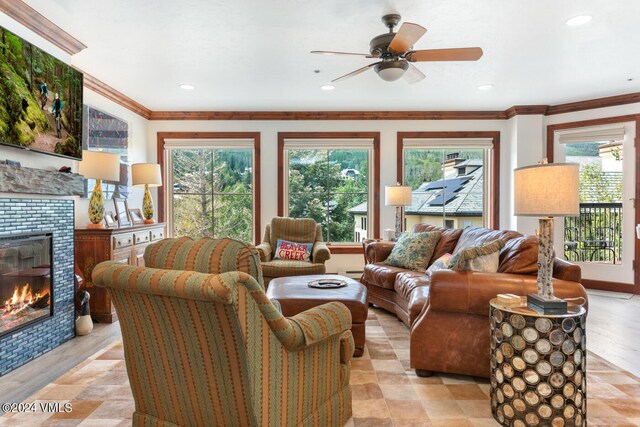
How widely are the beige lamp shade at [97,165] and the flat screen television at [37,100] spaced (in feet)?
0.64

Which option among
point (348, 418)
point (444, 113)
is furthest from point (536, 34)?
point (348, 418)

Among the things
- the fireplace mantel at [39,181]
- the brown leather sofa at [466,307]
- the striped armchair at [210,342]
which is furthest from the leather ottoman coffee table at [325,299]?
the fireplace mantel at [39,181]

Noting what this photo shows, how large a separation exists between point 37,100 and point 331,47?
2350 mm

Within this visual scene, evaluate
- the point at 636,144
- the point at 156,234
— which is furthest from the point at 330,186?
the point at 636,144

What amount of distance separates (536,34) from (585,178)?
2948 millimetres

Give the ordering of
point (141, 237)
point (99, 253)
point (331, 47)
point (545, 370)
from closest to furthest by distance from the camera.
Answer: point (545, 370)
point (331, 47)
point (99, 253)
point (141, 237)

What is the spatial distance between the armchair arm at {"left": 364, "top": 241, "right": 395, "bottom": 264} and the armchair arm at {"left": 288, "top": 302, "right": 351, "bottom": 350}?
8.14ft

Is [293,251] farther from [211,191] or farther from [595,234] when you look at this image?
[595,234]

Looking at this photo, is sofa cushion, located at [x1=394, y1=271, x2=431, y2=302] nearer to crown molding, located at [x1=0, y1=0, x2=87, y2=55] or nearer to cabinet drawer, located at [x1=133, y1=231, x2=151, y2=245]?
cabinet drawer, located at [x1=133, y1=231, x2=151, y2=245]

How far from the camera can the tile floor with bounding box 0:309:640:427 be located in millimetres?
1969

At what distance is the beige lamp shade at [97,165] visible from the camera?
11.6 feet

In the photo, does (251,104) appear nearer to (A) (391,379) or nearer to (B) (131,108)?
(B) (131,108)

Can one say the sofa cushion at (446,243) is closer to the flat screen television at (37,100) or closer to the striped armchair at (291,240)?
the striped armchair at (291,240)

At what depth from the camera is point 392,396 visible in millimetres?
2217
